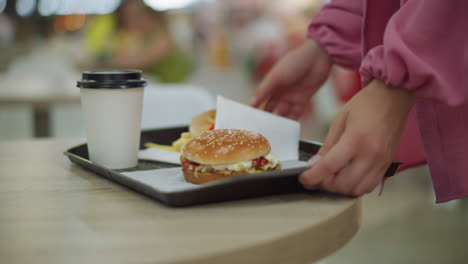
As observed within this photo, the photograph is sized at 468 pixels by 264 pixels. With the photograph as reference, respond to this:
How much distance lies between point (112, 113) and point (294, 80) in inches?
19.6

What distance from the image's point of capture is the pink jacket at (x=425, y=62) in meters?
0.84

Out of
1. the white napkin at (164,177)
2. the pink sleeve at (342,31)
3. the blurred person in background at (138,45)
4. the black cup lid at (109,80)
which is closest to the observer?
the white napkin at (164,177)

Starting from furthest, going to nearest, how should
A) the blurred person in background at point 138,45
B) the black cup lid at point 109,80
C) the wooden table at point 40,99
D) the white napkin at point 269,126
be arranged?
the blurred person in background at point 138,45 < the wooden table at point 40,99 < the white napkin at point 269,126 < the black cup lid at point 109,80

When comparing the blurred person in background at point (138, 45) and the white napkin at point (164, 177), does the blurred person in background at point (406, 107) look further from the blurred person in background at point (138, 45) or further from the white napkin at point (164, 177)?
the blurred person in background at point (138, 45)

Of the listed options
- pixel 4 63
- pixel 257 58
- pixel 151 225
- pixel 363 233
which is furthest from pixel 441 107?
pixel 257 58

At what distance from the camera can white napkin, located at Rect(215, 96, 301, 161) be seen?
44.6 inches

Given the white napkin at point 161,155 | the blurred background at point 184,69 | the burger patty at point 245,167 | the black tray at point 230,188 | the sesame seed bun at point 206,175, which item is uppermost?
the black tray at point 230,188

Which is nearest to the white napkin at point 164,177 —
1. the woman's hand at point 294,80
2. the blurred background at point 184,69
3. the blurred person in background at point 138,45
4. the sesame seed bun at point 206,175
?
the sesame seed bun at point 206,175

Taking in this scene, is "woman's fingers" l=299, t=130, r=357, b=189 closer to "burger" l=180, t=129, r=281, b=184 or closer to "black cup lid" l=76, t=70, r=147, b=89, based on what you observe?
"burger" l=180, t=129, r=281, b=184

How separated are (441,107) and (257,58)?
444 centimetres

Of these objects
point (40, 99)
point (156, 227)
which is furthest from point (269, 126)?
point (40, 99)

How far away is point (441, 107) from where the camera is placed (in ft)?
3.24

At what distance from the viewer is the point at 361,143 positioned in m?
0.82

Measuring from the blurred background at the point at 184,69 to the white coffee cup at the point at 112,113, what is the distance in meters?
1.14
